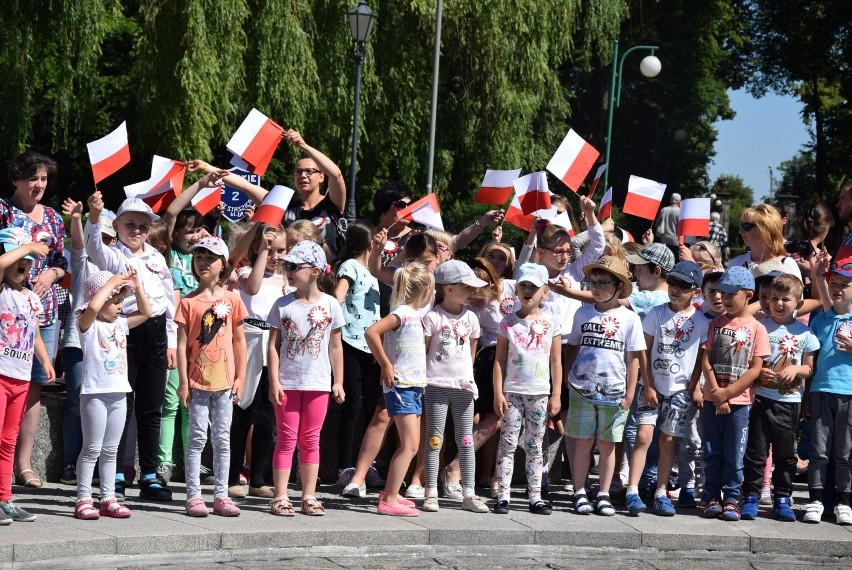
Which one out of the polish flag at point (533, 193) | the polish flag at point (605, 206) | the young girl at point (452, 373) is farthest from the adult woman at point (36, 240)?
the polish flag at point (605, 206)

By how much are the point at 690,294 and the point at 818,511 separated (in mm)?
1676

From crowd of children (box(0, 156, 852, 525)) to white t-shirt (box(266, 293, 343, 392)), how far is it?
11 mm

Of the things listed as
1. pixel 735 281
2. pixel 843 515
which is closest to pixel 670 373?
pixel 735 281

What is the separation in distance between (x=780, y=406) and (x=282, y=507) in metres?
3.46

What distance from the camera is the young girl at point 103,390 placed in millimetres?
7270

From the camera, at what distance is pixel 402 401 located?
7988 millimetres

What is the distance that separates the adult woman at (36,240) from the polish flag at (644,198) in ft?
16.5

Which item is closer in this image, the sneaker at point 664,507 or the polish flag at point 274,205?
the sneaker at point 664,507

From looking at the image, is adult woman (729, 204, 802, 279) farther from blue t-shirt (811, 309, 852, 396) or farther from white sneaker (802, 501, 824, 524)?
white sneaker (802, 501, 824, 524)

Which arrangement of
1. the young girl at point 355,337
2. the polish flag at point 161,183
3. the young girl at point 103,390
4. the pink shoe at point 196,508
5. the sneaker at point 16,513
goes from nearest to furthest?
the sneaker at point 16,513, the young girl at point 103,390, the pink shoe at point 196,508, the young girl at point 355,337, the polish flag at point 161,183

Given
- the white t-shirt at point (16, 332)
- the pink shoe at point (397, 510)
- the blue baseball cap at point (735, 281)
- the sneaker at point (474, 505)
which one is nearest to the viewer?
the white t-shirt at point (16, 332)

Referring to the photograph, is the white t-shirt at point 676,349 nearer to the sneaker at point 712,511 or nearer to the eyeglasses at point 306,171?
the sneaker at point 712,511

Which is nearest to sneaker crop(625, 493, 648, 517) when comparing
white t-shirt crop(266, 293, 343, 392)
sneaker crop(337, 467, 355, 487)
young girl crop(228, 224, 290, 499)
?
sneaker crop(337, 467, 355, 487)

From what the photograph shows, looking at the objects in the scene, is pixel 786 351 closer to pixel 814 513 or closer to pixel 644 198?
pixel 814 513
